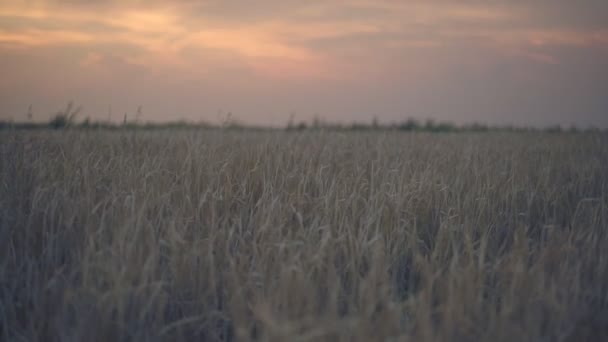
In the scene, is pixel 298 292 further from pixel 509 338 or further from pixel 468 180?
pixel 468 180

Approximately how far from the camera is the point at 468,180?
3826 millimetres

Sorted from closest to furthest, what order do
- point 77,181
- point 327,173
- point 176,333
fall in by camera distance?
point 176,333, point 77,181, point 327,173

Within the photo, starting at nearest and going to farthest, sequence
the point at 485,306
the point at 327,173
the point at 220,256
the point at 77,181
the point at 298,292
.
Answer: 1. the point at 298,292
2. the point at 485,306
3. the point at 220,256
4. the point at 77,181
5. the point at 327,173

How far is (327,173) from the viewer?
12.4 feet

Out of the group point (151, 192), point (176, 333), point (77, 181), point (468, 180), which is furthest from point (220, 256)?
point (468, 180)

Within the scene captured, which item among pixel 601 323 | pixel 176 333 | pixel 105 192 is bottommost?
pixel 176 333

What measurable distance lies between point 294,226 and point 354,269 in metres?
0.81

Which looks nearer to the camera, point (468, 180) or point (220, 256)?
point (220, 256)

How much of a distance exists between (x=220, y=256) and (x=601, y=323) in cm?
158

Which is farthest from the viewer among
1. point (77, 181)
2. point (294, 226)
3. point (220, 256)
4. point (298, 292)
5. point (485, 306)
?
point (77, 181)

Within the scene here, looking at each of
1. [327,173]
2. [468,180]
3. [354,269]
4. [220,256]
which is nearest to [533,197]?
[468,180]

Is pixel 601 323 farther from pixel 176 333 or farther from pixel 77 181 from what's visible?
pixel 77 181

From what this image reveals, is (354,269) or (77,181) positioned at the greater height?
(77,181)

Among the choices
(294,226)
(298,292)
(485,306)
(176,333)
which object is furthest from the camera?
(294,226)
